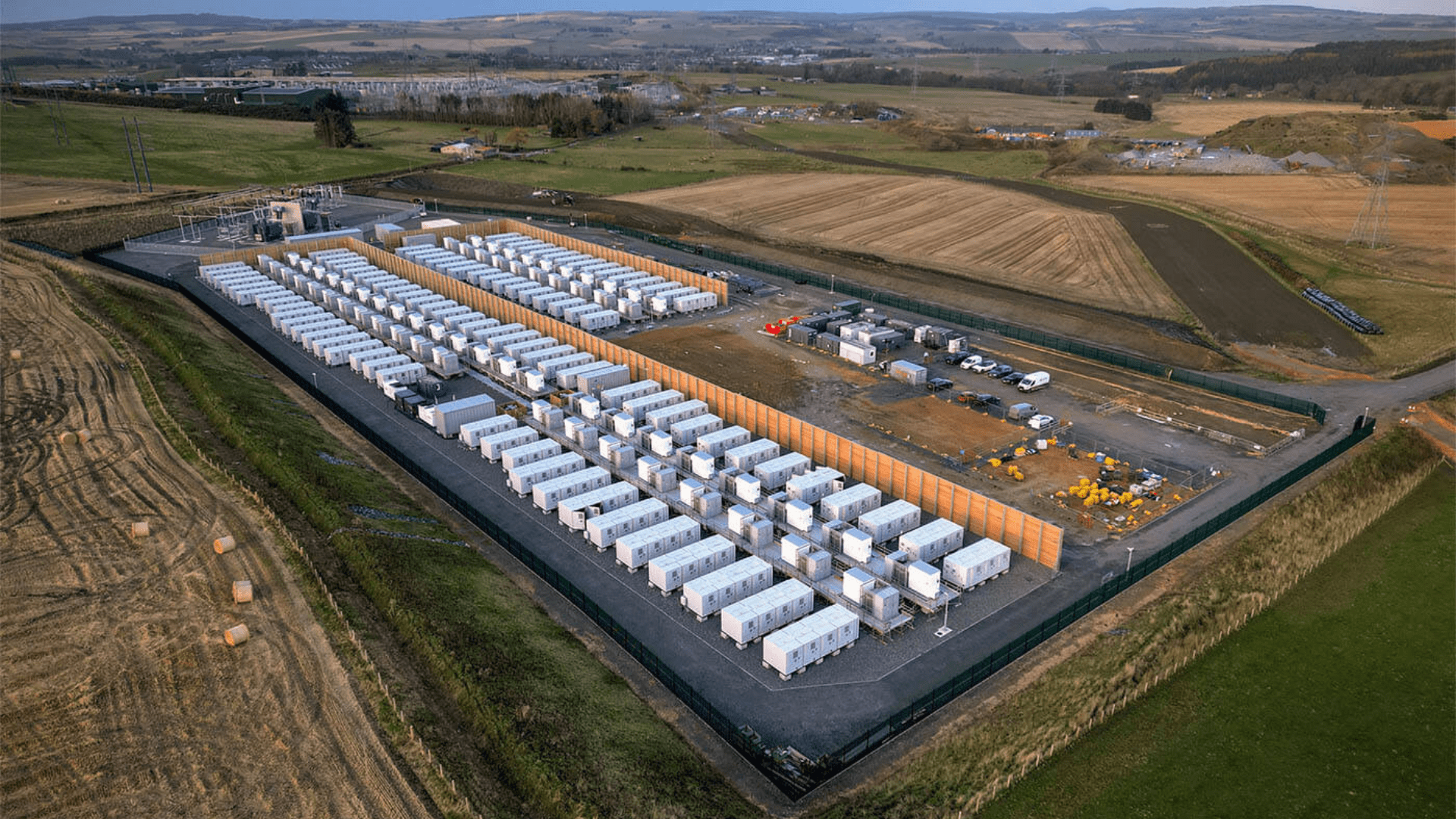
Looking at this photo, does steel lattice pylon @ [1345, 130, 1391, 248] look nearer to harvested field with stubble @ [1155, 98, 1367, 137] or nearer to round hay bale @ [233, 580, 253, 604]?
harvested field with stubble @ [1155, 98, 1367, 137]

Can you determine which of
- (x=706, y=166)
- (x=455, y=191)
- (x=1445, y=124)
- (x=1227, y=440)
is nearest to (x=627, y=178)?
(x=706, y=166)

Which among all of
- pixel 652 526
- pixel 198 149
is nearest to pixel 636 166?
pixel 198 149

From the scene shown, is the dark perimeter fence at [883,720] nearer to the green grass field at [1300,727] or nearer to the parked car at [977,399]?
the green grass field at [1300,727]

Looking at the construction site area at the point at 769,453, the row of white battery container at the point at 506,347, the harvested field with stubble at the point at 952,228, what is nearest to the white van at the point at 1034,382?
the construction site area at the point at 769,453

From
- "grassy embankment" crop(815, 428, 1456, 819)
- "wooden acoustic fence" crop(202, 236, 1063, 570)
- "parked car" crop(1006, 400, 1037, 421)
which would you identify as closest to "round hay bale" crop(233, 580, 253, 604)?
"grassy embankment" crop(815, 428, 1456, 819)

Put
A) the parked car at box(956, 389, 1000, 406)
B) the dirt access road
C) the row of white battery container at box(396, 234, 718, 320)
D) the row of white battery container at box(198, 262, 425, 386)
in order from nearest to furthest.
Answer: the dirt access road
the parked car at box(956, 389, 1000, 406)
the row of white battery container at box(198, 262, 425, 386)
the row of white battery container at box(396, 234, 718, 320)

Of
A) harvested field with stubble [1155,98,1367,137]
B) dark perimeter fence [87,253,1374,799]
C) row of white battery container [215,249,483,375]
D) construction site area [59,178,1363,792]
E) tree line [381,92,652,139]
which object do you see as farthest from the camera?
tree line [381,92,652,139]

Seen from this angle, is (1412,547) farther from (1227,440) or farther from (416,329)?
(416,329)

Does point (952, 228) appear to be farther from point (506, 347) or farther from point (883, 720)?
point (883, 720)
